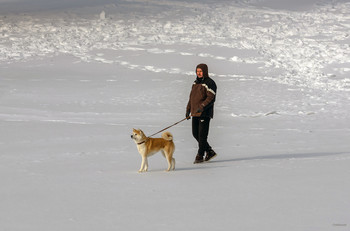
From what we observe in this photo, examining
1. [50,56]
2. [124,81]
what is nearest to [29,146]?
[124,81]

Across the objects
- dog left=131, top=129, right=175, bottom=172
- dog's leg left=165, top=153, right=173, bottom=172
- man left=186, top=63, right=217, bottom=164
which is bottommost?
dog's leg left=165, top=153, right=173, bottom=172

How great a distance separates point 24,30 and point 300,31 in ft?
34.5

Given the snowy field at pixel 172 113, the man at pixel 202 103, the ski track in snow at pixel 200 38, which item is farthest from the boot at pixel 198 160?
the ski track in snow at pixel 200 38

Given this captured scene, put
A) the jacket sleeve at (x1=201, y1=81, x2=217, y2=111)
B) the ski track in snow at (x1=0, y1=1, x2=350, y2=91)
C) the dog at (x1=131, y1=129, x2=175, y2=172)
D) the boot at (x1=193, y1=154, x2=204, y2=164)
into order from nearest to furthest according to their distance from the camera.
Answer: the dog at (x1=131, y1=129, x2=175, y2=172), the jacket sleeve at (x1=201, y1=81, x2=217, y2=111), the boot at (x1=193, y1=154, x2=204, y2=164), the ski track in snow at (x1=0, y1=1, x2=350, y2=91)

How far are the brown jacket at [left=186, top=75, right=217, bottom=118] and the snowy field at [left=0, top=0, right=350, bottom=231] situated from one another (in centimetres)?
73

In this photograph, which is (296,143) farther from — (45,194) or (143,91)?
(143,91)

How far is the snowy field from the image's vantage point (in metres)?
6.06

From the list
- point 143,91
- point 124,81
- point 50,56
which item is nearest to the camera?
point 143,91

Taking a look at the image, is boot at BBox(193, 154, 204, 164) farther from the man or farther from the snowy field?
the snowy field

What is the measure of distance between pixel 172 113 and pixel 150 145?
6564 mm

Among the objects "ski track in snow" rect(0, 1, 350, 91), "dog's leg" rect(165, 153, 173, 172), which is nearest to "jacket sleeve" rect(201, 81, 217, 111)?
"dog's leg" rect(165, 153, 173, 172)

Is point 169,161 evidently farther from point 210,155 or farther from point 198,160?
point 210,155

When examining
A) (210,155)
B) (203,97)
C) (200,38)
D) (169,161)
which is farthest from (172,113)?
(200,38)

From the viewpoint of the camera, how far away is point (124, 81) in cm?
1841
